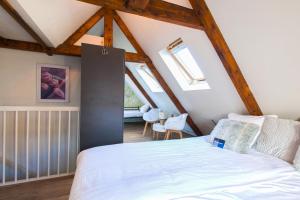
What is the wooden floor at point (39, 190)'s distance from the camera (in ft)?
6.86

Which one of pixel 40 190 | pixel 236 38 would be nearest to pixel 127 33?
pixel 236 38

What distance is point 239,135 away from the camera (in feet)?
6.58

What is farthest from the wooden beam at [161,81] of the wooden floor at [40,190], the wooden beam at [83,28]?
the wooden floor at [40,190]

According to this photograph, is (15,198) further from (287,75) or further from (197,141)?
(287,75)

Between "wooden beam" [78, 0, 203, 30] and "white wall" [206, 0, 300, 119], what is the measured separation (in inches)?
9.9

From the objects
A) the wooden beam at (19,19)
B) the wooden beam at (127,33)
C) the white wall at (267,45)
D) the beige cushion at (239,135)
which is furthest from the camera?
the wooden beam at (127,33)

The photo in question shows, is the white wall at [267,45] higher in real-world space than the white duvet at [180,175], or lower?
higher

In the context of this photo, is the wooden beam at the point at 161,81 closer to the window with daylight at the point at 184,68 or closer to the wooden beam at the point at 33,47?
the window with daylight at the point at 184,68

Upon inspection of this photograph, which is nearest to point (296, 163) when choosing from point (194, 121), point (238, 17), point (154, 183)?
point (154, 183)

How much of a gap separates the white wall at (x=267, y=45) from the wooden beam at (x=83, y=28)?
6.98ft

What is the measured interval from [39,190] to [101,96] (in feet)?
4.64

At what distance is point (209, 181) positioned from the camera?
123 centimetres

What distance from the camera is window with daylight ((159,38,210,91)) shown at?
3.33 metres

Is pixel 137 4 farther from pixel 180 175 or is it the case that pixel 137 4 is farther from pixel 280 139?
pixel 280 139
